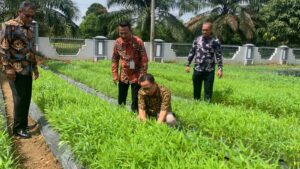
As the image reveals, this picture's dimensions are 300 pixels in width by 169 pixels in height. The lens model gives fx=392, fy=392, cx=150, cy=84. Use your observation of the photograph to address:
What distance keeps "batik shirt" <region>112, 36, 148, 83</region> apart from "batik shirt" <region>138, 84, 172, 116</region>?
71cm

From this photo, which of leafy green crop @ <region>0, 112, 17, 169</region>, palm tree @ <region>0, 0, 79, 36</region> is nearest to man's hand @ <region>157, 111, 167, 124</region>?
leafy green crop @ <region>0, 112, 17, 169</region>

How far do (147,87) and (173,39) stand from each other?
22311mm

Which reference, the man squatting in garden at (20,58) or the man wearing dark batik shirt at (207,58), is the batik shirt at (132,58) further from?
the man wearing dark batik shirt at (207,58)

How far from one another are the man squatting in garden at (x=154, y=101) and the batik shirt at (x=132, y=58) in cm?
72

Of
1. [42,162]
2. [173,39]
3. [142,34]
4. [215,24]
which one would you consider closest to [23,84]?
[42,162]

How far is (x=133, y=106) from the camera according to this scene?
5664 mm

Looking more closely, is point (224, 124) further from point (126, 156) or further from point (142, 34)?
point (142, 34)

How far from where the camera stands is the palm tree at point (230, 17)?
2775 centimetres

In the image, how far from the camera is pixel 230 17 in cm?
2773

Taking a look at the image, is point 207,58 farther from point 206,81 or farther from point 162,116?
point 162,116

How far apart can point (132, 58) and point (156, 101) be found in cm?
95

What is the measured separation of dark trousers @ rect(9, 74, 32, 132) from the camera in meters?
5.15

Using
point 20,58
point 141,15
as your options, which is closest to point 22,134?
point 20,58

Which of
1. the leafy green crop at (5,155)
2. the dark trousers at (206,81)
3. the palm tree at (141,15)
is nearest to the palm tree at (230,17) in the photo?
the palm tree at (141,15)
